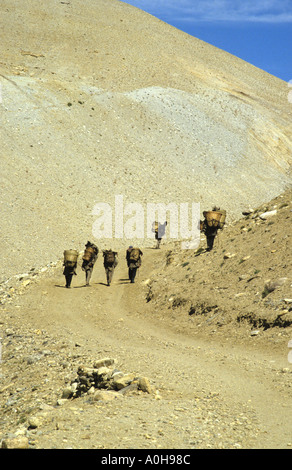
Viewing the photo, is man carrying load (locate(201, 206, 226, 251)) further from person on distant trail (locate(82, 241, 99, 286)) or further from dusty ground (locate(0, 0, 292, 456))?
person on distant trail (locate(82, 241, 99, 286))

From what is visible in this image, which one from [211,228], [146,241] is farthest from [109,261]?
[146,241]

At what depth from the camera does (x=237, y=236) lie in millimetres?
20984

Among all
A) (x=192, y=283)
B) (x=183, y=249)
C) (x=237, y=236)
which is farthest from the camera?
(x=183, y=249)

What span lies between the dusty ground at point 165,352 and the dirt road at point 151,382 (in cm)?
3

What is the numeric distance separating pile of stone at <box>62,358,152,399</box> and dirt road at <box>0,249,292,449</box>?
0.22 meters

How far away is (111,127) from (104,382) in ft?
142

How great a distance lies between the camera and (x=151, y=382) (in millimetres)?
10000

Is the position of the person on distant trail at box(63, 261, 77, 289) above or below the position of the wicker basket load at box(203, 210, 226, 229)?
below

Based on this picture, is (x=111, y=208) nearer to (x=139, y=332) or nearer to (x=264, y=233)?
(x=264, y=233)

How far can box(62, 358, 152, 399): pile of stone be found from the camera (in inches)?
376

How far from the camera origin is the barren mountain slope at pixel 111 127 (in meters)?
40.5

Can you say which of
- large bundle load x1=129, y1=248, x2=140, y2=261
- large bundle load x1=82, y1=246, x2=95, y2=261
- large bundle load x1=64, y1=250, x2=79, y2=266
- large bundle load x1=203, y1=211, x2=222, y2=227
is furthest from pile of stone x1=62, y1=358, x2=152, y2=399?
large bundle load x1=82, y1=246, x2=95, y2=261

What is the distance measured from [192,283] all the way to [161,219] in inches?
960
